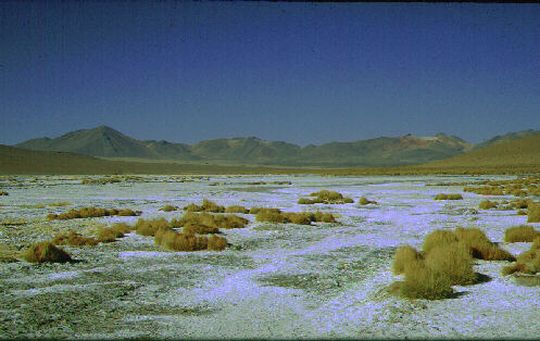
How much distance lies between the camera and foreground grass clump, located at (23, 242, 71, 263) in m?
13.4

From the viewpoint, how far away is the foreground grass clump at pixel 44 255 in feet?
44.0

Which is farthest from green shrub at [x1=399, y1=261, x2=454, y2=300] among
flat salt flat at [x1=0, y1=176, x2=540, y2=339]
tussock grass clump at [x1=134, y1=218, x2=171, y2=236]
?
tussock grass clump at [x1=134, y1=218, x2=171, y2=236]

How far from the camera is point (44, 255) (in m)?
13.4

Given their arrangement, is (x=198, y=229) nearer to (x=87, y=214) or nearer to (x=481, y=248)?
(x=87, y=214)

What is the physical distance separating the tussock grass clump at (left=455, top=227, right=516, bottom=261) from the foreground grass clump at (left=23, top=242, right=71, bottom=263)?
987cm

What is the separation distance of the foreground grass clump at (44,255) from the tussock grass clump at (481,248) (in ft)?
32.4

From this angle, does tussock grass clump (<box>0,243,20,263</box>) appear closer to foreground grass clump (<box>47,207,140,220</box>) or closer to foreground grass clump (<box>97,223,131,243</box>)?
foreground grass clump (<box>97,223,131,243</box>)

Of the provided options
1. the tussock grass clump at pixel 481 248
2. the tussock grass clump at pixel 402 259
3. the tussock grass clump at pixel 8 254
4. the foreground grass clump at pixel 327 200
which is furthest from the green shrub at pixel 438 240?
the foreground grass clump at pixel 327 200

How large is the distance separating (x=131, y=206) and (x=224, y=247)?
1637 cm

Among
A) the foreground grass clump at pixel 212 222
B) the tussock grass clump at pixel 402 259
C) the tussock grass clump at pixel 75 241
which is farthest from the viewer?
the foreground grass clump at pixel 212 222

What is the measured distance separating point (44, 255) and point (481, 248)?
10537 millimetres

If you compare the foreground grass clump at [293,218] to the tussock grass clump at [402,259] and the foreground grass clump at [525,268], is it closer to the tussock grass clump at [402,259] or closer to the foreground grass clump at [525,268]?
the tussock grass clump at [402,259]

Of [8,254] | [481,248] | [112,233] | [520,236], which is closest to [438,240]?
[481,248]

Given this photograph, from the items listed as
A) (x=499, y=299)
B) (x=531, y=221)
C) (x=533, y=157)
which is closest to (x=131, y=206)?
(x=531, y=221)
